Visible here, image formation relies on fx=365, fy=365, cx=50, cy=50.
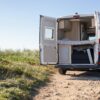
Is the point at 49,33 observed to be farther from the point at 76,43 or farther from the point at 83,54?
the point at 83,54

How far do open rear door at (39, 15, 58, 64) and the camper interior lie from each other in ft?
0.86

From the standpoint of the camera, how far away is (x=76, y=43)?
15.0 m

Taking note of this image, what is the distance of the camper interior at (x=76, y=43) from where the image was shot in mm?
14836

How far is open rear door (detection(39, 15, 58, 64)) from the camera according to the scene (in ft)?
49.1

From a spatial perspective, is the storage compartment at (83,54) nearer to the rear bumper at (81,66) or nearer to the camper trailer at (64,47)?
the camper trailer at (64,47)

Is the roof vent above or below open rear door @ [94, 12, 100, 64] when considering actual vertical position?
above

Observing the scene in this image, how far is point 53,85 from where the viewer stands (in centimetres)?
1188

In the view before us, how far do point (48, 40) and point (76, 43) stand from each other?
1.20m

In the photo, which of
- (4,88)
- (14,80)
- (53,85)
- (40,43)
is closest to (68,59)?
(40,43)

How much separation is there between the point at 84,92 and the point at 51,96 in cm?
114

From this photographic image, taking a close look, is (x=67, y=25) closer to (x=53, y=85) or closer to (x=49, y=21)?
(x=49, y=21)

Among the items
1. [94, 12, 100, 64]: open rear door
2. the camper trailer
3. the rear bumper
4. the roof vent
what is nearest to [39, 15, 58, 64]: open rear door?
the camper trailer

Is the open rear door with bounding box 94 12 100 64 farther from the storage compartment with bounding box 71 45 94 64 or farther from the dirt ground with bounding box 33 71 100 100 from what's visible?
the dirt ground with bounding box 33 71 100 100

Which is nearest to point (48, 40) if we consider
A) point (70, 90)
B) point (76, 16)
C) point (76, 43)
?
point (76, 43)
